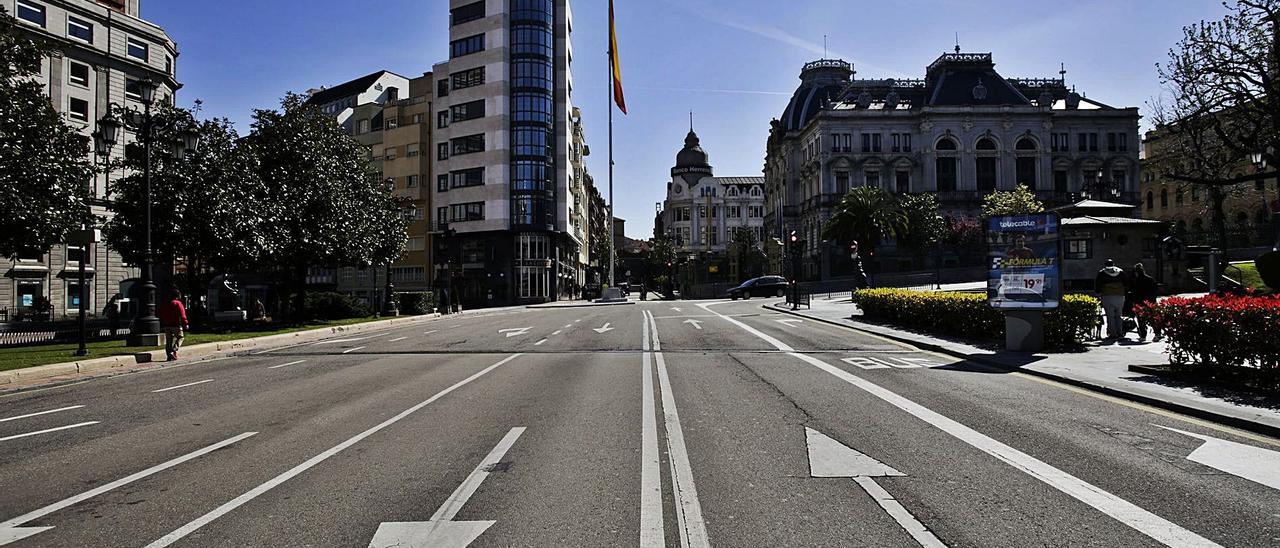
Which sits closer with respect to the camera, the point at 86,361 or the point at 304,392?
the point at 304,392

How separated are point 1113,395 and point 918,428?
3.98 m

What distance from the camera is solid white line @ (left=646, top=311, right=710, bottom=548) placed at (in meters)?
4.33

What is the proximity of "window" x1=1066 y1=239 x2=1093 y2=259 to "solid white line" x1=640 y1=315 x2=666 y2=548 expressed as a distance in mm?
29935

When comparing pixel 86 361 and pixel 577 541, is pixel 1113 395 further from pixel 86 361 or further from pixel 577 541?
pixel 86 361

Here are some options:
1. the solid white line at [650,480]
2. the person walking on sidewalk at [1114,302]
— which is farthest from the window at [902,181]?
the solid white line at [650,480]

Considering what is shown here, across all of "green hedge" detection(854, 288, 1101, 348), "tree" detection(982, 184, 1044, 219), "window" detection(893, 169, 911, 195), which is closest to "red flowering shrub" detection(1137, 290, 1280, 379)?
"green hedge" detection(854, 288, 1101, 348)

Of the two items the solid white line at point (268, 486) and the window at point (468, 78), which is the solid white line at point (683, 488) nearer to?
the solid white line at point (268, 486)

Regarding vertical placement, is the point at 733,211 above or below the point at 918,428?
above

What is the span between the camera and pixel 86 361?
15.5 m

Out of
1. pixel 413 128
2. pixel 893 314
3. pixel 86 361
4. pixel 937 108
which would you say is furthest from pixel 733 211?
pixel 86 361

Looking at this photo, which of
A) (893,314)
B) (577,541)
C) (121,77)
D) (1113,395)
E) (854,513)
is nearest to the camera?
(577,541)

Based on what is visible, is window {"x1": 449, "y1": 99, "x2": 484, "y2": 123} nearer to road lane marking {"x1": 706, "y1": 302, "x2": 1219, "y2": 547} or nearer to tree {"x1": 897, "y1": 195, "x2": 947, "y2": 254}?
tree {"x1": 897, "y1": 195, "x2": 947, "y2": 254}

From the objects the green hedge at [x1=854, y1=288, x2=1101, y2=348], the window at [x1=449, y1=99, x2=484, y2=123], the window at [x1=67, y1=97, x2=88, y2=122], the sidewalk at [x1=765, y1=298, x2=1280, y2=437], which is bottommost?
the sidewalk at [x1=765, y1=298, x2=1280, y2=437]

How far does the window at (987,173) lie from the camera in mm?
83688
